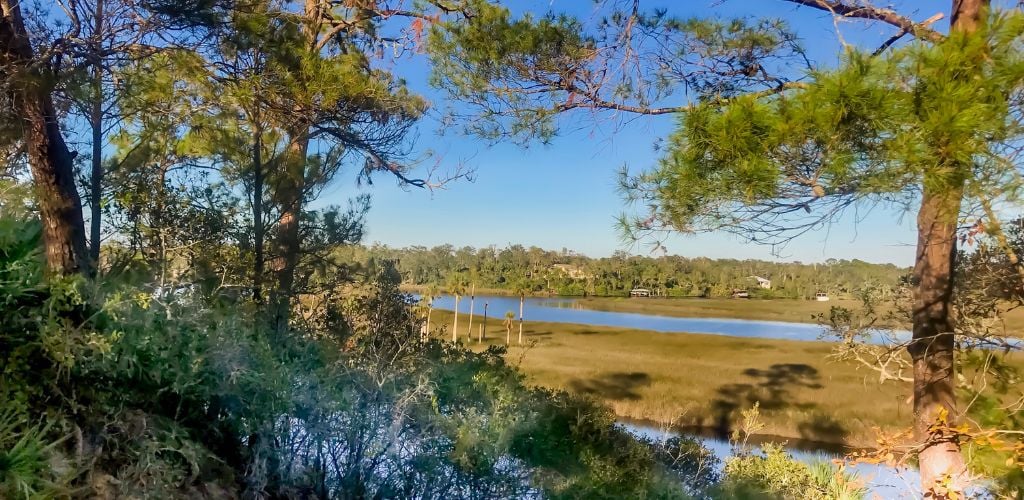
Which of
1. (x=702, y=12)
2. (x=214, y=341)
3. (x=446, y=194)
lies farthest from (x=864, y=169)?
(x=446, y=194)

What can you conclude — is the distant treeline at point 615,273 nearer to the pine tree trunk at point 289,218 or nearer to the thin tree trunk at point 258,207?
the pine tree trunk at point 289,218

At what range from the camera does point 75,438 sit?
1617 millimetres

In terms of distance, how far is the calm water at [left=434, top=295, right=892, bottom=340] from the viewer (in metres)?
4.04

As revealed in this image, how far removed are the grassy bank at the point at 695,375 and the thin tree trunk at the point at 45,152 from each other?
1903 millimetres

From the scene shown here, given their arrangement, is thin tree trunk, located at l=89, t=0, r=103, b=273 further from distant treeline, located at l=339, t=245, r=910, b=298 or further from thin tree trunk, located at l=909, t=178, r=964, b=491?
thin tree trunk, located at l=909, t=178, r=964, b=491

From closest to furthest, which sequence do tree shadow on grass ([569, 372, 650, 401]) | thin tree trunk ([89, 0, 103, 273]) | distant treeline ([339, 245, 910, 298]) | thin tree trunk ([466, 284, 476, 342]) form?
thin tree trunk ([89, 0, 103, 273]), distant treeline ([339, 245, 910, 298]), thin tree trunk ([466, 284, 476, 342]), tree shadow on grass ([569, 372, 650, 401])

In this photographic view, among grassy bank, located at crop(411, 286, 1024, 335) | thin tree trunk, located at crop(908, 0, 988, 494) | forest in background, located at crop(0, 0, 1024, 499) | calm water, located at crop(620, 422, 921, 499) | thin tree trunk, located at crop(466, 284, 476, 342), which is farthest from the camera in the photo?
thin tree trunk, located at crop(466, 284, 476, 342)

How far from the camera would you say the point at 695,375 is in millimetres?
4230

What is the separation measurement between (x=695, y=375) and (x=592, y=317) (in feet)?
2.48

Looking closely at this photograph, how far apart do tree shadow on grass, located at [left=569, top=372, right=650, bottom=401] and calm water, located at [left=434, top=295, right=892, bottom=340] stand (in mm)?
364

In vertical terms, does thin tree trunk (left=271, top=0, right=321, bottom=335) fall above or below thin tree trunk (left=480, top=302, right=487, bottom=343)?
above

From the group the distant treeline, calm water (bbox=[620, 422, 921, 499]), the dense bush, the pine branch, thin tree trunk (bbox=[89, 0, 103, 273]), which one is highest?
the pine branch

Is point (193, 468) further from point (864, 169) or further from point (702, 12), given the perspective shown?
point (702, 12)

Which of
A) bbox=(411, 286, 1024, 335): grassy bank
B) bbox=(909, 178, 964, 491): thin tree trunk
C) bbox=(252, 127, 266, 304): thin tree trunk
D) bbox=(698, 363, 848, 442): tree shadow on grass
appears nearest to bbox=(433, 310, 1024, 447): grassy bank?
bbox=(698, 363, 848, 442): tree shadow on grass
